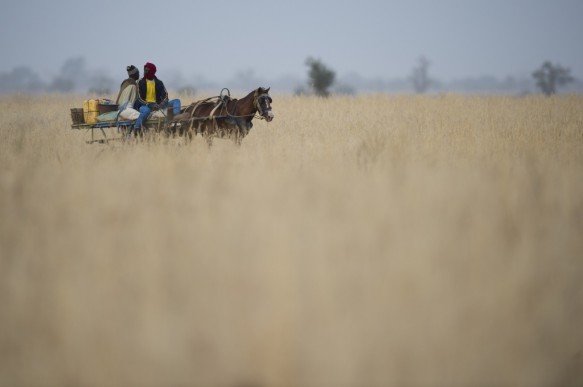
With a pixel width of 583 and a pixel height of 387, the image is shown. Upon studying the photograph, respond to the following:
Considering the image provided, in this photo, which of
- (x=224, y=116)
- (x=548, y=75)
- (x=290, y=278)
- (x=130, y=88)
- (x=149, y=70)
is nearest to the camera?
(x=290, y=278)

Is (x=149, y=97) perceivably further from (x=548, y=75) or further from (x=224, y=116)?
(x=548, y=75)

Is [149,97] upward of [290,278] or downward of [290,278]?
upward

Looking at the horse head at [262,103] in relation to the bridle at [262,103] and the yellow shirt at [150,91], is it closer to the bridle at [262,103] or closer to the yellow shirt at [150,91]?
the bridle at [262,103]

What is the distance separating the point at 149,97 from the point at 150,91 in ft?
0.39

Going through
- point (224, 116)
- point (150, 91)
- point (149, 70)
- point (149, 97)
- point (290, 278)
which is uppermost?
point (149, 70)

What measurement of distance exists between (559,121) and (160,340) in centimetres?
1317

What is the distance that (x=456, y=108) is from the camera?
16.6 meters

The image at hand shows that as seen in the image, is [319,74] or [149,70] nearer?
[149,70]

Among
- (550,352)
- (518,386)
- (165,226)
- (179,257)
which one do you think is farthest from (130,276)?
(550,352)

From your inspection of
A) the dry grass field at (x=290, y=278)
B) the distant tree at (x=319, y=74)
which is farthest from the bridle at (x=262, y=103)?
the distant tree at (x=319, y=74)

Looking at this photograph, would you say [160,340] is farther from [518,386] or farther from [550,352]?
[550,352]

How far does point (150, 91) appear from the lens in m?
8.95

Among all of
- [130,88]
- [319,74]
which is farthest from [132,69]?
[319,74]

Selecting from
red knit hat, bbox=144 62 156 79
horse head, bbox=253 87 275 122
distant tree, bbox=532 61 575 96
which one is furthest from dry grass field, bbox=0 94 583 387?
distant tree, bbox=532 61 575 96
